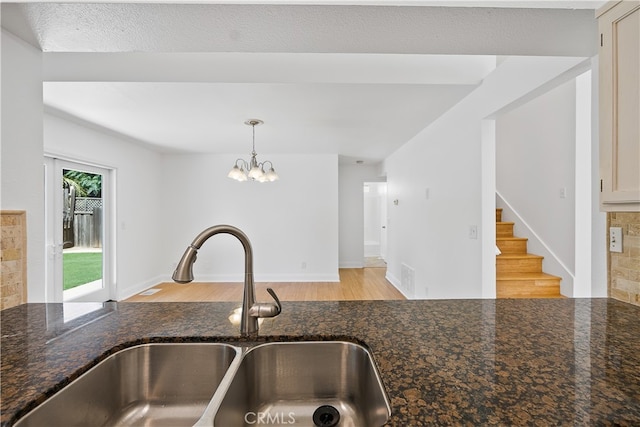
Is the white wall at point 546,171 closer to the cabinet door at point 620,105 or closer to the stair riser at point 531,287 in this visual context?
the stair riser at point 531,287

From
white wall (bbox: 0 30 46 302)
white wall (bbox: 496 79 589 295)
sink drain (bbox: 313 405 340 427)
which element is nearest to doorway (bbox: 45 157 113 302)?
white wall (bbox: 0 30 46 302)

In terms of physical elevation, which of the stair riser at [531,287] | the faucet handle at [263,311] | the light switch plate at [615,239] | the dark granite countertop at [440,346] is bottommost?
the stair riser at [531,287]

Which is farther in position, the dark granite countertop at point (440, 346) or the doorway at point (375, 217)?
the doorway at point (375, 217)

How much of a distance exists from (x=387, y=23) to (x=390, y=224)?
478 cm

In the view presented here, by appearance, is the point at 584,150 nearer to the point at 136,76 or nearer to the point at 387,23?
the point at 387,23

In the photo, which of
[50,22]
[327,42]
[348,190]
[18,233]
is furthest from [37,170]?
[348,190]

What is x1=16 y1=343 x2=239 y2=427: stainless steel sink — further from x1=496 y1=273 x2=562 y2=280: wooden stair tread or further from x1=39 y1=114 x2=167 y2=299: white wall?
x1=39 y1=114 x2=167 y2=299: white wall

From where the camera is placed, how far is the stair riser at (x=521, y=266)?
3332 mm

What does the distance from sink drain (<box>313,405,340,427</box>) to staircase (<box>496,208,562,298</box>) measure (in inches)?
108

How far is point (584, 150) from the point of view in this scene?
2.75 m

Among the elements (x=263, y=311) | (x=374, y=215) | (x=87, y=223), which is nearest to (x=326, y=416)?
(x=263, y=311)

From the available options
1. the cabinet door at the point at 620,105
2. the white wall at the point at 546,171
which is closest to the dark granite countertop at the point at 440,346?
the cabinet door at the point at 620,105

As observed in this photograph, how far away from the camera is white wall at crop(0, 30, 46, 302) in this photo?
1449 mm

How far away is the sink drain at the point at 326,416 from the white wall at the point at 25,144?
1633mm
